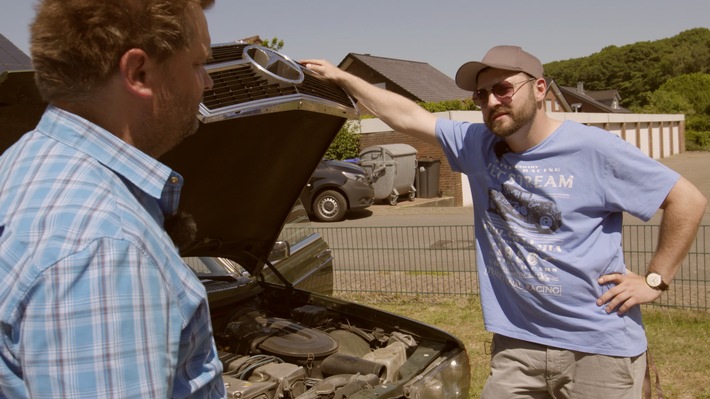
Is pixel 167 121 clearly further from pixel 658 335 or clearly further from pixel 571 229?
pixel 658 335

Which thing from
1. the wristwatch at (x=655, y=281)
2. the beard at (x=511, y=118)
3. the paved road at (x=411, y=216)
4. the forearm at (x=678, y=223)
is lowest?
the paved road at (x=411, y=216)

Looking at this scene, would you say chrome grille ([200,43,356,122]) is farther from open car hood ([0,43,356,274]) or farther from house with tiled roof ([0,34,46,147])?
house with tiled roof ([0,34,46,147])

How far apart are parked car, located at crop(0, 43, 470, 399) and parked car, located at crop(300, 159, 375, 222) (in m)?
11.7

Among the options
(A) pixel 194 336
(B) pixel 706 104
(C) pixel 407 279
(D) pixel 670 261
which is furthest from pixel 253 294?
(B) pixel 706 104

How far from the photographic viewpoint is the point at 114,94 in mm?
1329

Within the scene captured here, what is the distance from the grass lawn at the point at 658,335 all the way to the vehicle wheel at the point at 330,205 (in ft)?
27.9

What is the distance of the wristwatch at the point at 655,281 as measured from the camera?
2.98 metres

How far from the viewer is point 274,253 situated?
428 centimetres

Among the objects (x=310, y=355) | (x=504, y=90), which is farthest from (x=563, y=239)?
(x=310, y=355)

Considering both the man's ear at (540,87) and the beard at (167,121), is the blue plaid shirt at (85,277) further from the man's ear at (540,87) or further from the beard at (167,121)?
the man's ear at (540,87)

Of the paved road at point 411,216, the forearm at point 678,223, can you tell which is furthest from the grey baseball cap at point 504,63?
the paved road at point 411,216

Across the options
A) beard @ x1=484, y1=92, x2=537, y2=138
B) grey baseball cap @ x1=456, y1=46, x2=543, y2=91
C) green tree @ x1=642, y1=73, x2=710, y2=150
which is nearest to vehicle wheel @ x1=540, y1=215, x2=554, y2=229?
beard @ x1=484, y1=92, x2=537, y2=138

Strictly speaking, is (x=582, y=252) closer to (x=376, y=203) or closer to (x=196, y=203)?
(x=196, y=203)

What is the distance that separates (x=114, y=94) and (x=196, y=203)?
2124 mm
